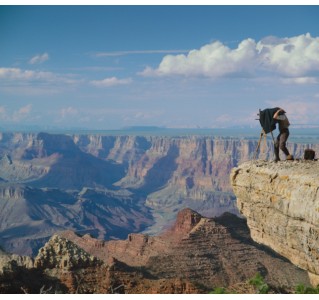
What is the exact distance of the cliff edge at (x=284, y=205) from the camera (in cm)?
1223

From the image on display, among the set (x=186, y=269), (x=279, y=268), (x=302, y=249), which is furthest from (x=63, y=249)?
(x=302, y=249)

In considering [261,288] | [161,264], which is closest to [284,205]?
[261,288]

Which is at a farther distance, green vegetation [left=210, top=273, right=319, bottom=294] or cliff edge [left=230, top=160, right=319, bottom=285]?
green vegetation [left=210, top=273, right=319, bottom=294]

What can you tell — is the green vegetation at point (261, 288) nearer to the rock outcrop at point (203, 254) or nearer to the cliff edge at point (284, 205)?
the cliff edge at point (284, 205)

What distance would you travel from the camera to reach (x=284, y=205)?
13.0 m

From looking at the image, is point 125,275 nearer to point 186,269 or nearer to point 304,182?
point 186,269

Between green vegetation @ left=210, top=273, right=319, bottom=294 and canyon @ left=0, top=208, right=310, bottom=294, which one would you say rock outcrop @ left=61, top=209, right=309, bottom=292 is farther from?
green vegetation @ left=210, top=273, right=319, bottom=294

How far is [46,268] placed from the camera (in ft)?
109

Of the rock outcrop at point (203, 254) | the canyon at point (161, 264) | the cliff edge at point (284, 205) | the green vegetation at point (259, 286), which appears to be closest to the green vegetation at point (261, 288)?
the green vegetation at point (259, 286)

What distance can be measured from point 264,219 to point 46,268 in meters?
22.0

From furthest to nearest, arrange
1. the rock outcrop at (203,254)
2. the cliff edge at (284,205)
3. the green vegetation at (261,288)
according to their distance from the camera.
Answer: the rock outcrop at (203,254), the green vegetation at (261,288), the cliff edge at (284,205)

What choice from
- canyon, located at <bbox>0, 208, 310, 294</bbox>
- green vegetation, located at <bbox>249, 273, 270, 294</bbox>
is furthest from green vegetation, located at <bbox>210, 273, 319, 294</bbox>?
canyon, located at <bbox>0, 208, 310, 294</bbox>

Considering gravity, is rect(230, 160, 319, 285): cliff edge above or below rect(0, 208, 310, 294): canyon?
above

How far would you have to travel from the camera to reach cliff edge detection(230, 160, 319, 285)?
12.2 m
